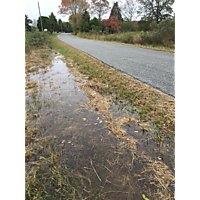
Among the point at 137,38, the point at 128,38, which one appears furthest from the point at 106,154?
the point at 128,38

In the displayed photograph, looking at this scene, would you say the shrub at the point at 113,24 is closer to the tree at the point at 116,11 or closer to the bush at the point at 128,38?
the tree at the point at 116,11

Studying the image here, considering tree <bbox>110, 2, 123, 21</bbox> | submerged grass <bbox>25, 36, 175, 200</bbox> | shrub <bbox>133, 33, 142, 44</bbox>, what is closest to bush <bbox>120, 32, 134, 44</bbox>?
shrub <bbox>133, 33, 142, 44</bbox>

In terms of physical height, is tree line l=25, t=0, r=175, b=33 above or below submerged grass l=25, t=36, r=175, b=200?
above

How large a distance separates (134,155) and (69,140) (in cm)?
90

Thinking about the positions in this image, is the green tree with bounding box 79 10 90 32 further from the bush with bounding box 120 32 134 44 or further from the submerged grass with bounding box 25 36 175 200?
the submerged grass with bounding box 25 36 175 200

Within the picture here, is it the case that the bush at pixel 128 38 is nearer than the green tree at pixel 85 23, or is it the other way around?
the bush at pixel 128 38

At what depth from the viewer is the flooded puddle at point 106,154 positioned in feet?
4.61

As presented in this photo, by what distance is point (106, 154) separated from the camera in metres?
1.81

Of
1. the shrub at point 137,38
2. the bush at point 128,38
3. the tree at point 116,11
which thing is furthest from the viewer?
the tree at point 116,11

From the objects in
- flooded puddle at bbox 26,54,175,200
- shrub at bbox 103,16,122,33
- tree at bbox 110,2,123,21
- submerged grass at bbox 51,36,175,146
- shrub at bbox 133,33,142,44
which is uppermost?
tree at bbox 110,2,123,21

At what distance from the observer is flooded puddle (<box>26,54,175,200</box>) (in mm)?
1404

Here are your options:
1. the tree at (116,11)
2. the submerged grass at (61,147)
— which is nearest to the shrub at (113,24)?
the tree at (116,11)
